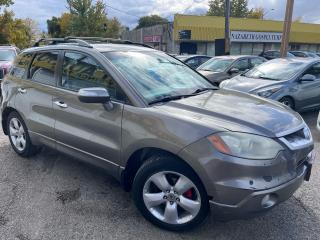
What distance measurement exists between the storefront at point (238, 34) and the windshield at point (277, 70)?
20035 mm

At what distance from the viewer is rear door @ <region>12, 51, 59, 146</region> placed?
412 centimetres

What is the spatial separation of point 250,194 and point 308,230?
950 mm

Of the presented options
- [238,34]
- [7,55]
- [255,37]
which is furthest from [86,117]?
[255,37]

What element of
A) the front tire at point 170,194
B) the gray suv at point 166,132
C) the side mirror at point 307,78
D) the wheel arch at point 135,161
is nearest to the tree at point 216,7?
the side mirror at point 307,78

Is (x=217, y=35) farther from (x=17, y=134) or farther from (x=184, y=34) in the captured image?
(x=17, y=134)

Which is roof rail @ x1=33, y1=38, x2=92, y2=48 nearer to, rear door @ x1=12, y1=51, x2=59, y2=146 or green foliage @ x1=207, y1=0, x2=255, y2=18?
rear door @ x1=12, y1=51, x2=59, y2=146

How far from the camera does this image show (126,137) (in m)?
3.20

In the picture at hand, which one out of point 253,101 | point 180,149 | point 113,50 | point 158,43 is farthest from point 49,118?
point 158,43

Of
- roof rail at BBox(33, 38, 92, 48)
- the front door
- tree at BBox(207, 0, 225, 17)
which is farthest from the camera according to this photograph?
tree at BBox(207, 0, 225, 17)

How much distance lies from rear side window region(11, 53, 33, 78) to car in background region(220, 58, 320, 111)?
13.8 feet

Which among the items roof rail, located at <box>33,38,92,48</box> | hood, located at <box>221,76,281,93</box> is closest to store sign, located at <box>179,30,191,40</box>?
hood, located at <box>221,76,281,93</box>

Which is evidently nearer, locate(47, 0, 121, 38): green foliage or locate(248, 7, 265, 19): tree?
locate(47, 0, 121, 38): green foliage

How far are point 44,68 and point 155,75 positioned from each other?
1.60 meters

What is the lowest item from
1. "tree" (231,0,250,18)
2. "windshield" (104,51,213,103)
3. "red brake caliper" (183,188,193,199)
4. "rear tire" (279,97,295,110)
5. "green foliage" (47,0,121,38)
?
"rear tire" (279,97,295,110)
